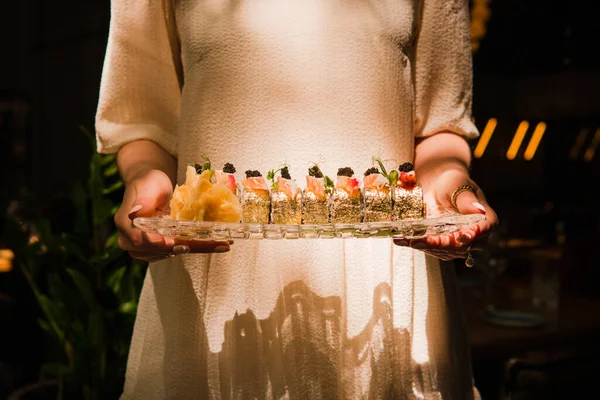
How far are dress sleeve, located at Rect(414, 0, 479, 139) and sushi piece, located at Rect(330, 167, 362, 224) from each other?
0.58 ft

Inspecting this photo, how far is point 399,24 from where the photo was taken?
1.14 meters

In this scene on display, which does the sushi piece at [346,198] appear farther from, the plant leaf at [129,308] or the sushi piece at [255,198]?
the plant leaf at [129,308]

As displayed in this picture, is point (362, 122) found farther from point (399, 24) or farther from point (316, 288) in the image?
point (316, 288)

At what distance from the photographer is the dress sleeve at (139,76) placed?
119 centimetres

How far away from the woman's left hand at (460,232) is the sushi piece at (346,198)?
166 mm

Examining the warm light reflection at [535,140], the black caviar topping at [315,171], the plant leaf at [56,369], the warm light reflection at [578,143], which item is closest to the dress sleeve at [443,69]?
the black caviar topping at [315,171]

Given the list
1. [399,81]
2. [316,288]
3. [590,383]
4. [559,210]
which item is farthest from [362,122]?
[559,210]

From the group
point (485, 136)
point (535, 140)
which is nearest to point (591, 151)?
point (535, 140)

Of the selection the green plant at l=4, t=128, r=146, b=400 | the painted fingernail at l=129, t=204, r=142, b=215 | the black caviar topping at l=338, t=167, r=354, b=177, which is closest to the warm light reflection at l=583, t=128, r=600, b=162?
the green plant at l=4, t=128, r=146, b=400

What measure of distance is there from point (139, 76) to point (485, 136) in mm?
7322

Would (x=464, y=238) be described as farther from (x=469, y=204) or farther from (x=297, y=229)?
(x=297, y=229)

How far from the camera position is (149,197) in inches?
40.3

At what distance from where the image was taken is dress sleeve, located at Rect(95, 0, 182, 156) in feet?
3.91

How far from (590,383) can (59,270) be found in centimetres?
172
